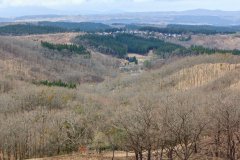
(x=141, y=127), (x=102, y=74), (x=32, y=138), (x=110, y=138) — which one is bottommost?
(x=102, y=74)

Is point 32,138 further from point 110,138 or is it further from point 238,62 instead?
point 238,62

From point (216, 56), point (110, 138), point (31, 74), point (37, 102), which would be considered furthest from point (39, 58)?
point (110, 138)

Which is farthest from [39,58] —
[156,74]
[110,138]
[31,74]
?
[110,138]

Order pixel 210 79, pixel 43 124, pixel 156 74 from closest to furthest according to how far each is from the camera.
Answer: pixel 43 124, pixel 210 79, pixel 156 74

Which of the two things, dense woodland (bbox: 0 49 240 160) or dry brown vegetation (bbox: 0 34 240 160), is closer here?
dense woodland (bbox: 0 49 240 160)

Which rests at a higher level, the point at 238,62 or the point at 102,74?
the point at 238,62

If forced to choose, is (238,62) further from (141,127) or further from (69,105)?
(141,127)

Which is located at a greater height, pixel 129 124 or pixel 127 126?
pixel 129 124

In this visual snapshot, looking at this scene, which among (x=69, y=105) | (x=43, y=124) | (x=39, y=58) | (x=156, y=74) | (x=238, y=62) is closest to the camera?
(x=43, y=124)

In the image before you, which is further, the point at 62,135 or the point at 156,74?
the point at 156,74

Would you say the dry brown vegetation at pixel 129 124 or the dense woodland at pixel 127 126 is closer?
the dense woodland at pixel 127 126
